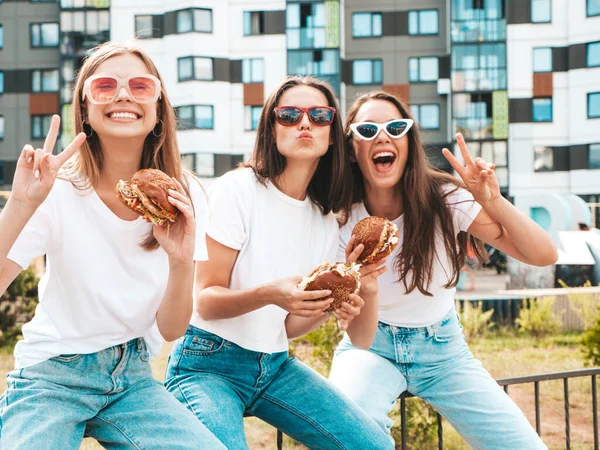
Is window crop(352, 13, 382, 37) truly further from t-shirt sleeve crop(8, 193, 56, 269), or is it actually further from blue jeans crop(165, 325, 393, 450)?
t-shirt sleeve crop(8, 193, 56, 269)

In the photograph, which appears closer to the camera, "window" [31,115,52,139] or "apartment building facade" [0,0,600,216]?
"apartment building facade" [0,0,600,216]

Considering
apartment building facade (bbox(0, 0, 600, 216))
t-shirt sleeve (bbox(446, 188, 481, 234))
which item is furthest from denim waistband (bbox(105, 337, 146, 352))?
apartment building facade (bbox(0, 0, 600, 216))

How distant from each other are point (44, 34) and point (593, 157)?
28074 mm

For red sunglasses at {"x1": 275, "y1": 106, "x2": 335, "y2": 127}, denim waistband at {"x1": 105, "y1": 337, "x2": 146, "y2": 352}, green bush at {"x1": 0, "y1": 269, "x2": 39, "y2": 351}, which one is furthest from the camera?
green bush at {"x1": 0, "y1": 269, "x2": 39, "y2": 351}

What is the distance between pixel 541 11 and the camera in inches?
1267

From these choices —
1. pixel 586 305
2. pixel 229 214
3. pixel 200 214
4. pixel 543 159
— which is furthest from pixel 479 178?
pixel 543 159

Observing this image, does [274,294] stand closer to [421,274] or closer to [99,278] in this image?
[99,278]

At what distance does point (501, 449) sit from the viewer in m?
3.17

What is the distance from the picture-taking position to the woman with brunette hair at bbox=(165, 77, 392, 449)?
2873 mm

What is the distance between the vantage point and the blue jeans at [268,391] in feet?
9.71

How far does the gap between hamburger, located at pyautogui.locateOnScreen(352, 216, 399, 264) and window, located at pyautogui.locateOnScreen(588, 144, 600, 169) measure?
31.1 metres

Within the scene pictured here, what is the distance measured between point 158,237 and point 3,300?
380 inches

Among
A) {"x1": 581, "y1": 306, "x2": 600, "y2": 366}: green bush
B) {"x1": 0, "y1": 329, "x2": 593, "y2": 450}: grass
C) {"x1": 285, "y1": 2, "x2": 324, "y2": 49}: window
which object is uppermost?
{"x1": 285, "y1": 2, "x2": 324, "y2": 49}: window

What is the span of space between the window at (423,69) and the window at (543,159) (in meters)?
6.27
